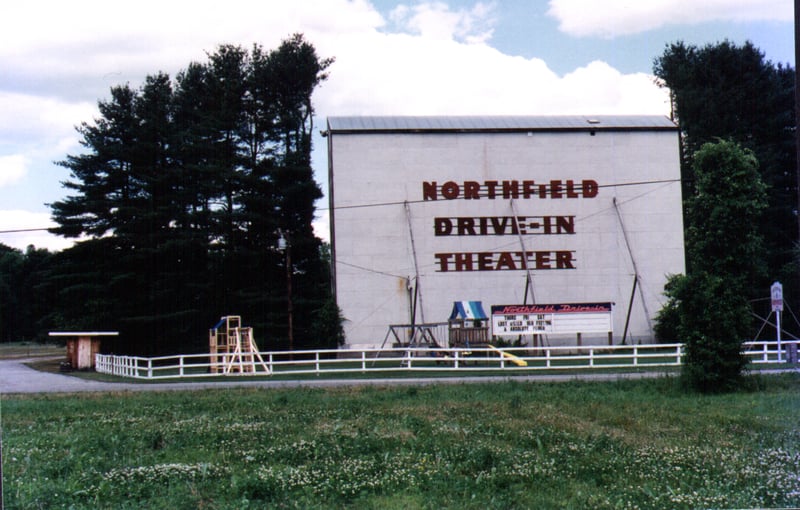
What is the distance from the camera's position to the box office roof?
4222cm

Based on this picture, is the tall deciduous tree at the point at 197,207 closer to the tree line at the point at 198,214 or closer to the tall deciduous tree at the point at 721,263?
the tree line at the point at 198,214

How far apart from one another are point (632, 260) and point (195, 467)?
35.2 m

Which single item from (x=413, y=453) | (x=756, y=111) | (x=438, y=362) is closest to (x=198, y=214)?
(x=438, y=362)

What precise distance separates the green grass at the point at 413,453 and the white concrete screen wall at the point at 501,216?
2425 cm

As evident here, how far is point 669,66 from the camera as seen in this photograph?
83.8 ft

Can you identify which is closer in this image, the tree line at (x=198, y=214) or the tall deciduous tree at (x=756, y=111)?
the tall deciduous tree at (x=756, y=111)

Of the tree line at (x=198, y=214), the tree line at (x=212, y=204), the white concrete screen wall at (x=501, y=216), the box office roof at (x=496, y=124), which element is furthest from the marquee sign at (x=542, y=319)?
the box office roof at (x=496, y=124)

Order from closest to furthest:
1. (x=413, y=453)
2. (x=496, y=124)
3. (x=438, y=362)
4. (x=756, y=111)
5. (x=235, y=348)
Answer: (x=413, y=453) < (x=756, y=111) < (x=235, y=348) < (x=438, y=362) < (x=496, y=124)

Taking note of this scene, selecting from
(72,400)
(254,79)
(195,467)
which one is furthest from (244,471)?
(254,79)

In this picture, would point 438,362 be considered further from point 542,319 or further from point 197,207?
point 197,207

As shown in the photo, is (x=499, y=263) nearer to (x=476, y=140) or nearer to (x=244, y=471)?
(x=476, y=140)

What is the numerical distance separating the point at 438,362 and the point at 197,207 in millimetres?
17003

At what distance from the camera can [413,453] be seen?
10.8 m

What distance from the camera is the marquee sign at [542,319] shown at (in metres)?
35.1
